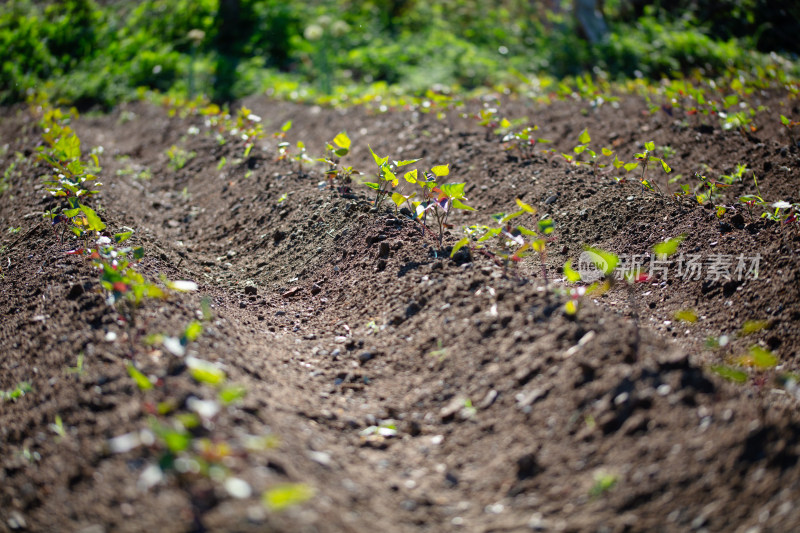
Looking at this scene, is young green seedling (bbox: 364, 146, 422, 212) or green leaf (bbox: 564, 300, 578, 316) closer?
green leaf (bbox: 564, 300, 578, 316)

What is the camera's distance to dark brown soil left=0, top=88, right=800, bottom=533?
168cm

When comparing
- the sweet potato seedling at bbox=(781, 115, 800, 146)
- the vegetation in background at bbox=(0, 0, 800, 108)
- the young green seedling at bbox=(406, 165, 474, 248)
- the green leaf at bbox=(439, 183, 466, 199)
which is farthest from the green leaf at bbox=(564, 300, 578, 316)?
the vegetation in background at bbox=(0, 0, 800, 108)

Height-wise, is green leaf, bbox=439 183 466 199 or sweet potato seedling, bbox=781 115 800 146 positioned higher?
green leaf, bbox=439 183 466 199

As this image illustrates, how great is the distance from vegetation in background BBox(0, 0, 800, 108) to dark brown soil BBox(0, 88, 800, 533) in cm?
291

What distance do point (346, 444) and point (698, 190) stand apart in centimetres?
311

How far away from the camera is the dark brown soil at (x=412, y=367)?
1.68 metres

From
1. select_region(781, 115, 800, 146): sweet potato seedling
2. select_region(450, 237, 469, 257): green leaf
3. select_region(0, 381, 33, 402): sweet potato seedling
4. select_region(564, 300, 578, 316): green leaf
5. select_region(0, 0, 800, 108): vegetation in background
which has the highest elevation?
select_region(564, 300, 578, 316): green leaf

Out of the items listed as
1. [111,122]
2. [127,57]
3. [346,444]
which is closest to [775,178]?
[346,444]

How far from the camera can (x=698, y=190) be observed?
4004 mm

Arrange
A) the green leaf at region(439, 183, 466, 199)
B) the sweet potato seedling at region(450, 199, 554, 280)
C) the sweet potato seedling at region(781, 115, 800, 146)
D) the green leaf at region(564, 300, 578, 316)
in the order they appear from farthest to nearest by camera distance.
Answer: the sweet potato seedling at region(781, 115, 800, 146) → the green leaf at region(439, 183, 466, 199) → the sweet potato seedling at region(450, 199, 554, 280) → the green leaf at region(564, 300, 578, 316)
